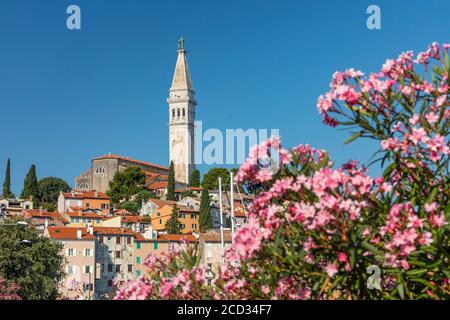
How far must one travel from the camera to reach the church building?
138125 mm

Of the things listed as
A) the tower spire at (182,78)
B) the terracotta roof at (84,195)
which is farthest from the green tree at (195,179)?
the tower spire at (182,78)

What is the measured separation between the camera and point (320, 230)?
5145 mm

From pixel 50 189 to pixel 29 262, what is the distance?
3360 inches

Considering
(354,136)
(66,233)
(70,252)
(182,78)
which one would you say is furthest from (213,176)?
(354,136)

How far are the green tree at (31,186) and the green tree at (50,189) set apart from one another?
175cm

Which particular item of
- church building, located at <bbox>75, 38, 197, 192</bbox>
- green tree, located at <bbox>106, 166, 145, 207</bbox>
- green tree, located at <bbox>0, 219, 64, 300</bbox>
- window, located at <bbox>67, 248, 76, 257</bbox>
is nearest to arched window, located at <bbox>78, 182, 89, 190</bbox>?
church building, located at <bbox>75, 38, 197, 192</bbox>

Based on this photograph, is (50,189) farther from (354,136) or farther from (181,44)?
(354,136)

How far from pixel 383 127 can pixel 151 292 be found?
2.29m

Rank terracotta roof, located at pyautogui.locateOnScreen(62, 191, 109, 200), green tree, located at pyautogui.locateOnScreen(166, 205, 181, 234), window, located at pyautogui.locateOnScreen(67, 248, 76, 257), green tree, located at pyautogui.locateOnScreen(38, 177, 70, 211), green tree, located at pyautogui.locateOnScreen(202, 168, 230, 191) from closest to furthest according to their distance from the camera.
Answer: window, located at pyautogui.locateOnScreen(67, 248, 76, 257) < green tree, located at pyautogui.locateOnScreen(166, 205, 181, 234) < terracotta roof, located at pyautogui.locateOnScreen(62, 191, 109, 200) < green tree, located at pyautogui.locateOnScreen(38, 177, 70, 211) < green tree, located at pyautogui.locateOnScreen(202, 168, 230, 191)

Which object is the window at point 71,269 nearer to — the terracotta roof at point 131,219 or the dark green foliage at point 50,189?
the terracotta roof at point 131,219

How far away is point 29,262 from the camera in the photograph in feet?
137

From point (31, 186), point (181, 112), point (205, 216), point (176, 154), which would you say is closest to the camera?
point (205, 216)

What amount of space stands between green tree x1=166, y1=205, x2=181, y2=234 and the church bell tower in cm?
6225

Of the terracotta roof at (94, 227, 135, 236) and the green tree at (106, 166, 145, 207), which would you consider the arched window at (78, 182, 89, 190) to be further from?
the terracotta roof at (94, 227, 135, 236)
